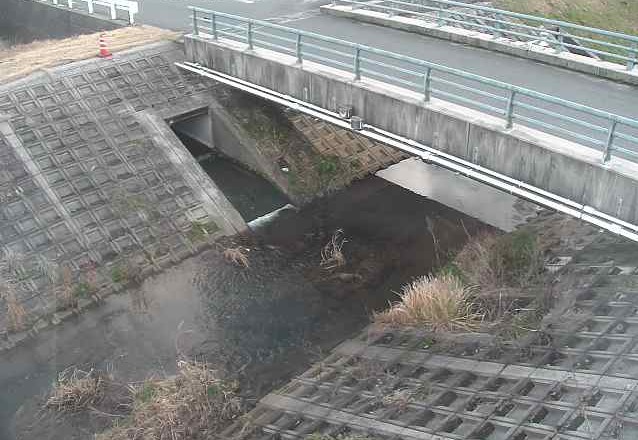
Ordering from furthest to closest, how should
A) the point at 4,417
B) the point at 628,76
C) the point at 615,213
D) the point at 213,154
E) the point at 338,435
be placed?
the point at 213,154, the point at 628,76, the point at 4,417, the point at 615,213, the point at 338,435

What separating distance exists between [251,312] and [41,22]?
18761 millimetres

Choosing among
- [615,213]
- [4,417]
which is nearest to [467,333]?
[615,213]

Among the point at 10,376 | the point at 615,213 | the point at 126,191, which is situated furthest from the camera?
the point at 126,191

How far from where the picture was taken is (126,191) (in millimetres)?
14500

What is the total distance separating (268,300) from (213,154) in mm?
6592

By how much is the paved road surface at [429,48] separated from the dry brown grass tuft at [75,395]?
10.2m

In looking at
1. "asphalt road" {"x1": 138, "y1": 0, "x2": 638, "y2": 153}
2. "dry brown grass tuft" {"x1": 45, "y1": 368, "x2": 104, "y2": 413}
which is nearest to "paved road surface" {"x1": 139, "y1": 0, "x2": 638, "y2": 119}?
"asphalt road" {"x1": 138, "y1": 0, "x2": 638, "y2": 153}

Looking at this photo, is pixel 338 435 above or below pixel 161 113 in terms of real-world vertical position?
below

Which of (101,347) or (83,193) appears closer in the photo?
(101,347)

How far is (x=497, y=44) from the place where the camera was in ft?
51.9

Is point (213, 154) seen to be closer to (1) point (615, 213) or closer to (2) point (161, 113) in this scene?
(2) point (161, 113)

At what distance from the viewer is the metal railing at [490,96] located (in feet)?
30.8

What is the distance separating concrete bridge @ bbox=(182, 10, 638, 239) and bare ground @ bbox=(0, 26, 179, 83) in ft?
11.5

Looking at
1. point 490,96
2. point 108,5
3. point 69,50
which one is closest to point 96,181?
point 69,50
